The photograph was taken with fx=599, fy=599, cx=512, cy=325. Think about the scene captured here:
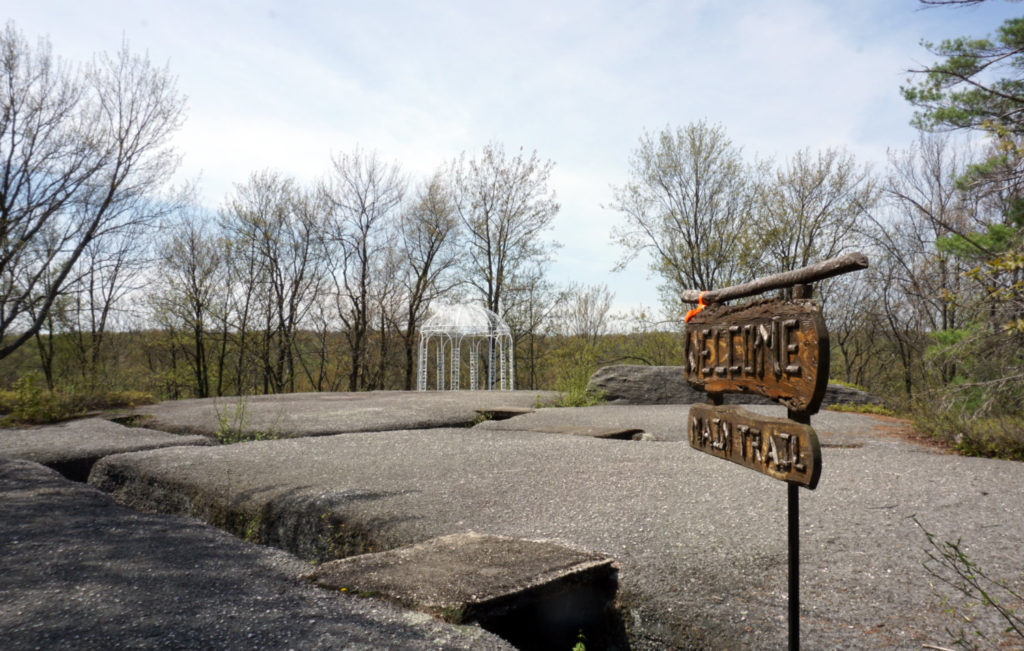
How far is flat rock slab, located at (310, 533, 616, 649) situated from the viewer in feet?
6.89

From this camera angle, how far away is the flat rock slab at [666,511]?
82.0 inches

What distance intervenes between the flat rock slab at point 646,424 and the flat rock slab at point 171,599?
3.90 metres

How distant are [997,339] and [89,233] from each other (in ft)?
39.8

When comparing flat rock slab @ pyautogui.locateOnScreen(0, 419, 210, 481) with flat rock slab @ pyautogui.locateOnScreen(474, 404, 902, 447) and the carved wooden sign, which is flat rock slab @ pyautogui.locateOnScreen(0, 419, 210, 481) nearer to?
flat rock slab @ pyautogui.locateOnScreen(474, 404, 902, 447)

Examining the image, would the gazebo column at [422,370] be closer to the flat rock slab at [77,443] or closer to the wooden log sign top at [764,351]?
the flat rock slab at [77,443]

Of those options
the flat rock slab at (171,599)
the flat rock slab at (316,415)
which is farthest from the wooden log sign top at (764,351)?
the flat rock slab at (316,415)

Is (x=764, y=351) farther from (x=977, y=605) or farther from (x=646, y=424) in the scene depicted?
(x=646, y=424)

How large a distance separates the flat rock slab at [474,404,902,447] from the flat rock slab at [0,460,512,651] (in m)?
3.90

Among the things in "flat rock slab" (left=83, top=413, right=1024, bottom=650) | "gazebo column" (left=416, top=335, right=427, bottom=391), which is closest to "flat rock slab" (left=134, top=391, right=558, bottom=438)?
"flat rock slab" (left=83, top=413, right=1024, bottom=650)

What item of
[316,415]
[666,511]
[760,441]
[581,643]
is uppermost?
[760,441]

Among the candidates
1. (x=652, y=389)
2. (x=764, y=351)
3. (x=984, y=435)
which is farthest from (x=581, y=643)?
(x=652, y=389)

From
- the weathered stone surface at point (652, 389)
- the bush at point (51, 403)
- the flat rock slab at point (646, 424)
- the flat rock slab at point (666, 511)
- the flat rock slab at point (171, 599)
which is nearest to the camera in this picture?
the flat rock slab at point (171, 599)

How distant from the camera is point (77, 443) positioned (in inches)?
228

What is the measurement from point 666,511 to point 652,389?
251 inches
